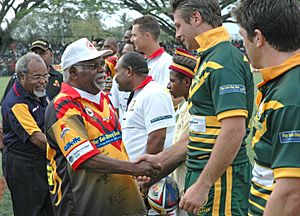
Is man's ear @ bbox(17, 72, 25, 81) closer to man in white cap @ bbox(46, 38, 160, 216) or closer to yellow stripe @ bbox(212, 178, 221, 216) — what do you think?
man in white cap @ bbox(46, 38, 160, 216)

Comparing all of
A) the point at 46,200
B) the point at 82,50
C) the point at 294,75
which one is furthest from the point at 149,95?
the point at 294,75

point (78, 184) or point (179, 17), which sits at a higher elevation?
point (179, 17)

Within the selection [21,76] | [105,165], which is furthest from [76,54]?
[21,76]

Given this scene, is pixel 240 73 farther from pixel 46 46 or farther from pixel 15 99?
pixel 46 46

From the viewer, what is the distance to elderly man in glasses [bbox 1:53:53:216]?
5742mm

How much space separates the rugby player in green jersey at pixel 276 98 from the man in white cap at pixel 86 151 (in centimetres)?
151

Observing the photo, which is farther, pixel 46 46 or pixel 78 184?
pixel 46 46

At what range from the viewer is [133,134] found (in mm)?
5195

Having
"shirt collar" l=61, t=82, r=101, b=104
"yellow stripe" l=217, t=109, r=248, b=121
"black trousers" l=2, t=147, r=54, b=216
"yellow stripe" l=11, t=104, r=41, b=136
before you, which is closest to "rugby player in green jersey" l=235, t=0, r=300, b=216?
"yellow stripe" l=217, t=109, r=248, b=121

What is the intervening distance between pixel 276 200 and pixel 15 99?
3.89m

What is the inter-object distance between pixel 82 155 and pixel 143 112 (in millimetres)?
1267

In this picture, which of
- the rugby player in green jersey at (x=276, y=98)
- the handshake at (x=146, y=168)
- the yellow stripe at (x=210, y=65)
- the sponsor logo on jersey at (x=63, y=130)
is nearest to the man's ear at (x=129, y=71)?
the handshake at (x=146, y=168)

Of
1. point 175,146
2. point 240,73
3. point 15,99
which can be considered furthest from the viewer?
point 15,99

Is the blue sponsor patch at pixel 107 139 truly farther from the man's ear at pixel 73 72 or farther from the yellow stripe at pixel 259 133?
the yellow stripe at pixel 259 133
